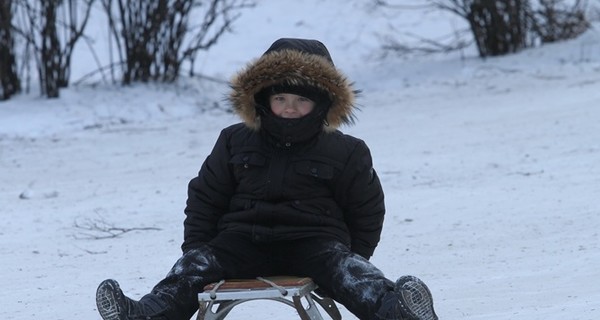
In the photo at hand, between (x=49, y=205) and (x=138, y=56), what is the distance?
3.71 meters

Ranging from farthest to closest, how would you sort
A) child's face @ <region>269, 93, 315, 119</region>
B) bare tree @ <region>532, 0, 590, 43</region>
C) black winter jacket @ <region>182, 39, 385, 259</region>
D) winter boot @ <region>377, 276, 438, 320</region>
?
bare tree @ <region>532, 0, 590, 43</region> < child's face @ <region>269, 93, 315, 119</region> < black winter jacket @ <region>182, 39, 385, 259</region> < winter boot @ <region>377, 276, 438, 320</region>

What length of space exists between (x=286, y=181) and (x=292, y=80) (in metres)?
0.34

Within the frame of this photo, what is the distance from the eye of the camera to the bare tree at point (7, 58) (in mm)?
9594

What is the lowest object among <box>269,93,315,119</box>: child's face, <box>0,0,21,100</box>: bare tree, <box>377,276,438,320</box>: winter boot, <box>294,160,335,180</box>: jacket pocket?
<box>0,0,21,100</box>: bare tree

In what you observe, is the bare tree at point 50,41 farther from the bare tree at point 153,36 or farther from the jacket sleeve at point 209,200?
the jacket sleeve at point 209,200

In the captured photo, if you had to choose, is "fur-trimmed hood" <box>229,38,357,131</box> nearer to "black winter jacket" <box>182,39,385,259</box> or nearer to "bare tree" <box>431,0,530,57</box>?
"black winter jacket" <box>182,39,385,259</box>

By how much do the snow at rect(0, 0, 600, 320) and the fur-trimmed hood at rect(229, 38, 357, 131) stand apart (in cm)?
87

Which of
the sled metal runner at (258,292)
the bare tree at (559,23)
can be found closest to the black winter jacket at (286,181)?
the sled metal runner at (258,292)

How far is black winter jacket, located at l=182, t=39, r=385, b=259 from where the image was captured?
13.2 feet

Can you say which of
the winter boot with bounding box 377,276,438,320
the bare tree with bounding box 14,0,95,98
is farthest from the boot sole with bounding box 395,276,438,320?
the bare tree with bounding box 14,0,95,98

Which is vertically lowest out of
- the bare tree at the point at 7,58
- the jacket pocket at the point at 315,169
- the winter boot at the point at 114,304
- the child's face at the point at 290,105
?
the bare tree at the point at 7,58

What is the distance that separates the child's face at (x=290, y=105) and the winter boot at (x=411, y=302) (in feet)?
2.51

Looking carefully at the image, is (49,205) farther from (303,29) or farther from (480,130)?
(303,29)

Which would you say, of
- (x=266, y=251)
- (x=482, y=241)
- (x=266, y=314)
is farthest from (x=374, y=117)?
(x=266, y=251)
